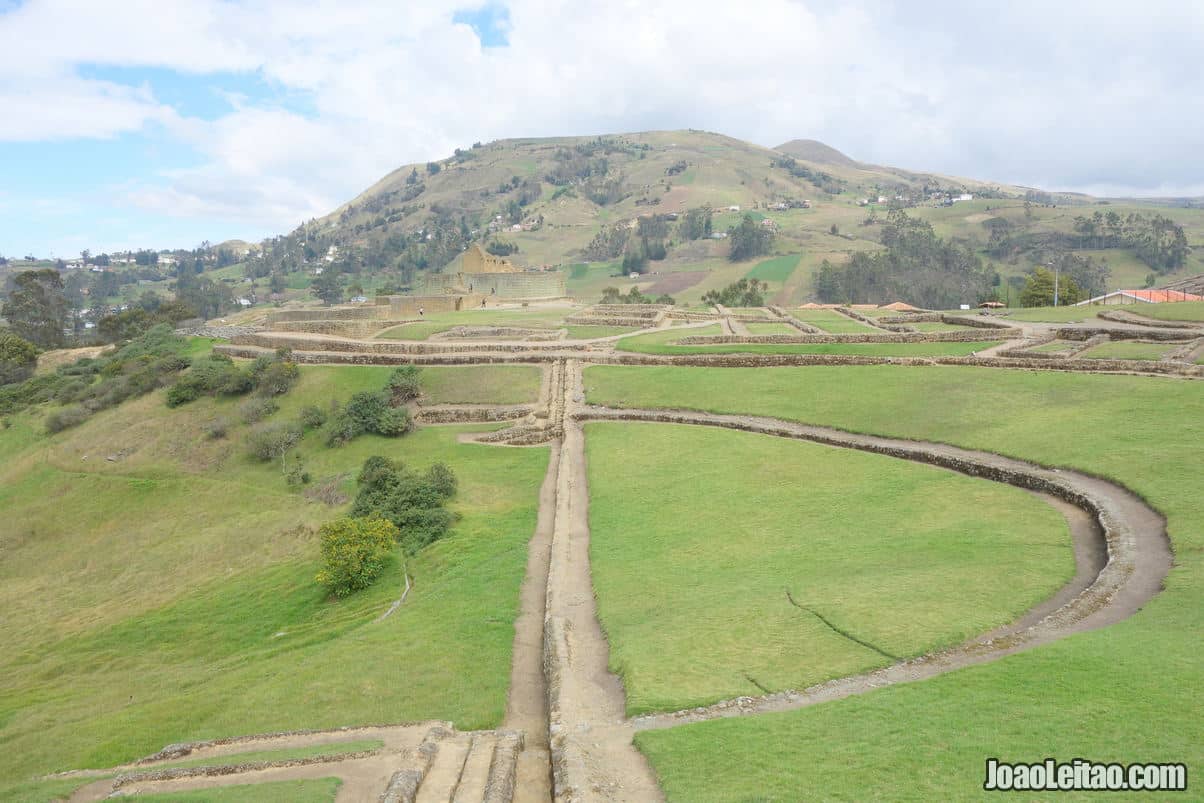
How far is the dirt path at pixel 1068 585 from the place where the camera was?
1029cm

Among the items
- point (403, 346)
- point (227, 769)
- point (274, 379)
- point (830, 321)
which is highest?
point (830, 321)

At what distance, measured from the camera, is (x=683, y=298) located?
88.8 metres

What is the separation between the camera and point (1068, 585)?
1284 cm

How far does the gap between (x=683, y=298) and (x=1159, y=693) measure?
8214 centimetres

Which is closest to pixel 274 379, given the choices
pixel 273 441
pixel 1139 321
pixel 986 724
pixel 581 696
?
pixel 273 441

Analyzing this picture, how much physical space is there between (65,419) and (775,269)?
278ft

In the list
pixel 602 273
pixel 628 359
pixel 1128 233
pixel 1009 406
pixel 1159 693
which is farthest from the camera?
pixel 602 273

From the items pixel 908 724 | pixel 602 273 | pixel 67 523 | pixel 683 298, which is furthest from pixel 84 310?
pixel 908 724

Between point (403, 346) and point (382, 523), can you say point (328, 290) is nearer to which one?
point (403, 346)

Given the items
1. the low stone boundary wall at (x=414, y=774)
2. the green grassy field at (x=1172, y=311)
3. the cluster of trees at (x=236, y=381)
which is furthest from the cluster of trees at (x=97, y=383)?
the green grassy field at (x=1172, y=311)

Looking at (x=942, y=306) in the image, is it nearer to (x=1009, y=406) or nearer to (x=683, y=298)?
(x=683, y=298)

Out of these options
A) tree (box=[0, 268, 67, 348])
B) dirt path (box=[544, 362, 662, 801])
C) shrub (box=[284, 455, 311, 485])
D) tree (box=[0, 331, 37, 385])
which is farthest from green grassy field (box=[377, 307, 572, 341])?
tree (box=[0, 268, 67, 348])

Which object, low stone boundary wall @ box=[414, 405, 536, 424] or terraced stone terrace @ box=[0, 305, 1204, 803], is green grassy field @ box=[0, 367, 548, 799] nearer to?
terraced stone terrace @ box=[0, 305, 1204, 803]

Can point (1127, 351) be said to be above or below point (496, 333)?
below
